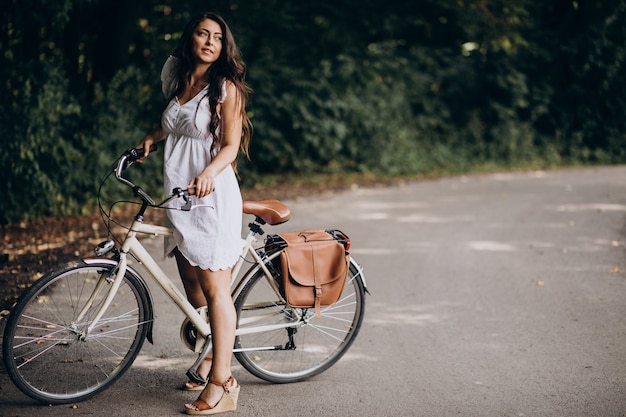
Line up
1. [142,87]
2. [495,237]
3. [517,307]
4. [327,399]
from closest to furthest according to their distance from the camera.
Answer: [327,399] < [517,307] < [495,237] < [142,87]

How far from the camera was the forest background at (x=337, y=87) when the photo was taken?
31.2ft

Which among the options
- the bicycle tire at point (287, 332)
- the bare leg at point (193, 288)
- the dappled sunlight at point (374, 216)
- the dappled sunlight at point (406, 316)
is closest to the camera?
the bare leg at point (193, 288)

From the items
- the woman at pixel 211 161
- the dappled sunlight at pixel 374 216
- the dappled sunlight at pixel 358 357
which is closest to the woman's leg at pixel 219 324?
the woman at pixel 211 161

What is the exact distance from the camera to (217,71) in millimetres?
3789

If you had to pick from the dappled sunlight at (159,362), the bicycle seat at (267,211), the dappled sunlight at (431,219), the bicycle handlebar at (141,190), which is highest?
the bicycle handlebar at (141,190)

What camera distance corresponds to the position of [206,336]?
4043 millimetres

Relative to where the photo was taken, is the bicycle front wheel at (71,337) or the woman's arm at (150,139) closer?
the bicycle front wheel at (71,337)

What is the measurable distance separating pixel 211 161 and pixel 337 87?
36.8 feet

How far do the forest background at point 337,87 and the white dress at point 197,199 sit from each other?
5.76 metres

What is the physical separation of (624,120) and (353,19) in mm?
8286

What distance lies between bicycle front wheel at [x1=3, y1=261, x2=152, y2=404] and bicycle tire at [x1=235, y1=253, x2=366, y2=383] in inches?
24.2

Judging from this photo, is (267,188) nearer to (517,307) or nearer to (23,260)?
(23,260)

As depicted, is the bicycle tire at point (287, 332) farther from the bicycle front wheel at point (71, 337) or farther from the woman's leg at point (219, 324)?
the bicycle front wheel at point (71, 337)

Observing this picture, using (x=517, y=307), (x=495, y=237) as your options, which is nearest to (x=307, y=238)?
(x=517, y=307)
